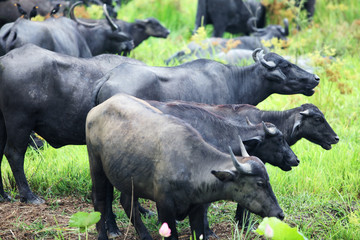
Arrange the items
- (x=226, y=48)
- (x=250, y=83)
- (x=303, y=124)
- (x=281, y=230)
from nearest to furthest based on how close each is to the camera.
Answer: (x=281, y=230), (x=303, y=124), (x=250, y=83), (x=226, y=48)

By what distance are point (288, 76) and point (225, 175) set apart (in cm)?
320

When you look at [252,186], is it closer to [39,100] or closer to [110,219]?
[110,219]

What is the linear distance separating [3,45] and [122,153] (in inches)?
161

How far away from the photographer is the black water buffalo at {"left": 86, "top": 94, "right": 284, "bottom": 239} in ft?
16.0

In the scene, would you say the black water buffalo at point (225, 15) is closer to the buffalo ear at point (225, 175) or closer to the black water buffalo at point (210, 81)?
the black water buffalo at point (210, 81)

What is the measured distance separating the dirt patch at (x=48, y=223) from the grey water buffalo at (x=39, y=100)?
8.8 inches

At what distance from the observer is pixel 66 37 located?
9328mm

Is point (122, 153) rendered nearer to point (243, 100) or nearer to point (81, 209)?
point (81, 209)

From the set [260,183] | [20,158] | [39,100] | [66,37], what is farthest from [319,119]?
[66,37]

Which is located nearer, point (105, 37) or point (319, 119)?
point (319, 119)

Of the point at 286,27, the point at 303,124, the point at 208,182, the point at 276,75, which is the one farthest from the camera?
the point at 286,27

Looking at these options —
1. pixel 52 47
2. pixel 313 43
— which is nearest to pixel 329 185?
pixel 52 47

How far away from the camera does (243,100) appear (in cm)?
785

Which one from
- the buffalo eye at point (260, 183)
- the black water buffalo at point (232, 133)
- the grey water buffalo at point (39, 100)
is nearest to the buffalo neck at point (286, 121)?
the black water buffalo at point (232, 133)
